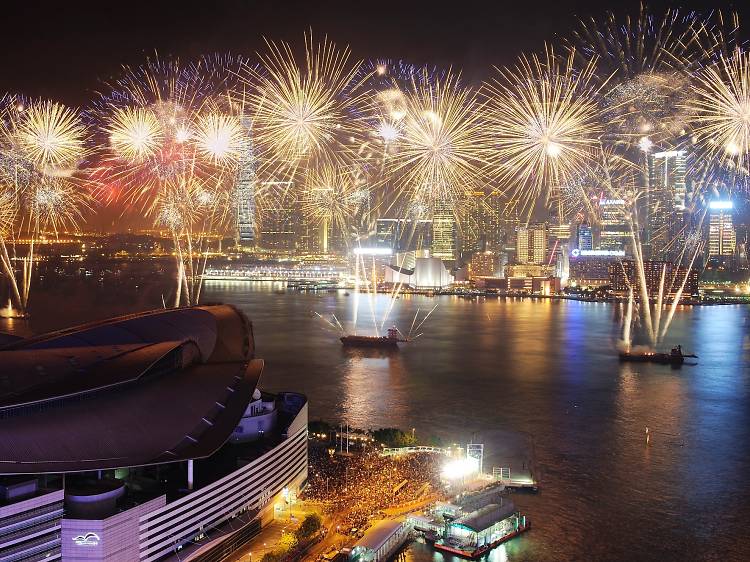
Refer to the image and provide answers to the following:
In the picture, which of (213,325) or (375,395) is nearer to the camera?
(213,325)

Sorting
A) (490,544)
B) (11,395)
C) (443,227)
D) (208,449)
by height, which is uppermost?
(443,227)

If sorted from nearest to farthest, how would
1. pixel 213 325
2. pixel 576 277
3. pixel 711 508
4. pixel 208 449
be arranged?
1. pixel 208 449
2. pixel 711 508
3. pixel 213 325
4. pixel 576 277

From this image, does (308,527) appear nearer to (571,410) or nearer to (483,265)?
(571,410)

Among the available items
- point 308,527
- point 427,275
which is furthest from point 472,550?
point 427,275

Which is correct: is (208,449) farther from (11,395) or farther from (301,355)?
(301,355)

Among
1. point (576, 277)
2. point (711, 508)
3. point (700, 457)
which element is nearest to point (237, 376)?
point (711, 508)

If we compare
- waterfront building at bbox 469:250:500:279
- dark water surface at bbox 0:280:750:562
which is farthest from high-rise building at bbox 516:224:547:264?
dark water surface at bbox 0:280:750:562
